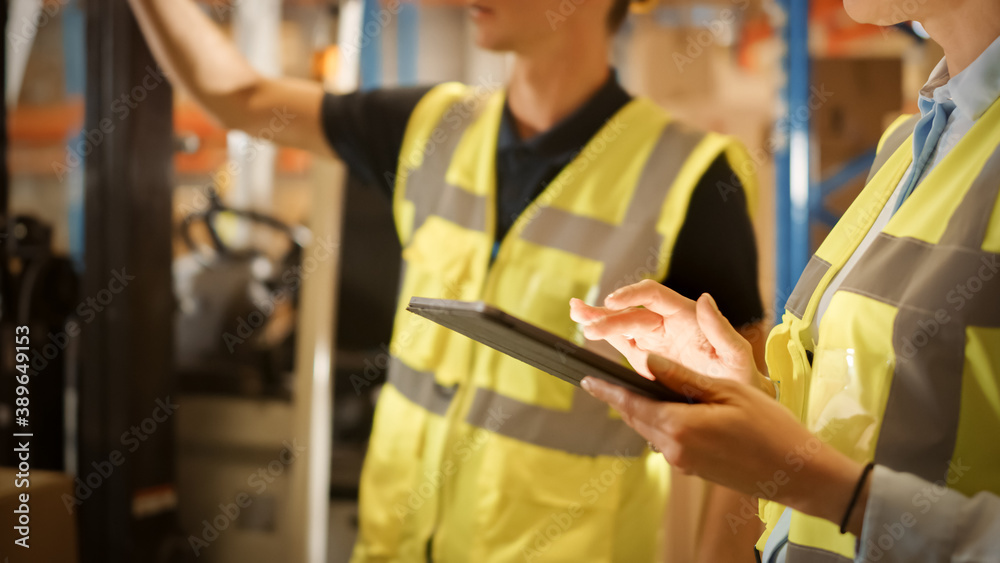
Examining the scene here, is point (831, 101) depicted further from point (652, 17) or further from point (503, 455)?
point (503, 455)

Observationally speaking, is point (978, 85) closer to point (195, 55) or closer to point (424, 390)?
point (424, 390)

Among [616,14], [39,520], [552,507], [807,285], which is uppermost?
[616,14]

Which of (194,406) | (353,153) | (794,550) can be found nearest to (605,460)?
(794,550)

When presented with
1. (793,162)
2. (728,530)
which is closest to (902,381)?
(728,530)

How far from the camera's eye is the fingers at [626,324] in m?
0.90

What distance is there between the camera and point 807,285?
2.85ft

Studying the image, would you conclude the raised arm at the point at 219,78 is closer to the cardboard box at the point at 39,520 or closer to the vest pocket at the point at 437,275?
the vest pocket at the point at 437,275

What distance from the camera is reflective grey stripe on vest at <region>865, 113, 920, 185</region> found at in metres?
0.88

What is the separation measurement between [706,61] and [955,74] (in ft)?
4.57

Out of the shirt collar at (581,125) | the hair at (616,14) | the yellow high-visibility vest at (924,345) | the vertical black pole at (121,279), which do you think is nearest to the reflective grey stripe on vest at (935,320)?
the yellow high-visibility vest at (924,345)

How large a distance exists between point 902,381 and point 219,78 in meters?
1.40

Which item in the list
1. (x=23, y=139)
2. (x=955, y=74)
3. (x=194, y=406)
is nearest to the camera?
(x=955, y=74)

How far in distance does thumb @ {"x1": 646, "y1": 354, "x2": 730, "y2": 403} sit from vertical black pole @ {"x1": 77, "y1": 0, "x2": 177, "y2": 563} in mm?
1660

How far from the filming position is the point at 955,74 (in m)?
0.79
